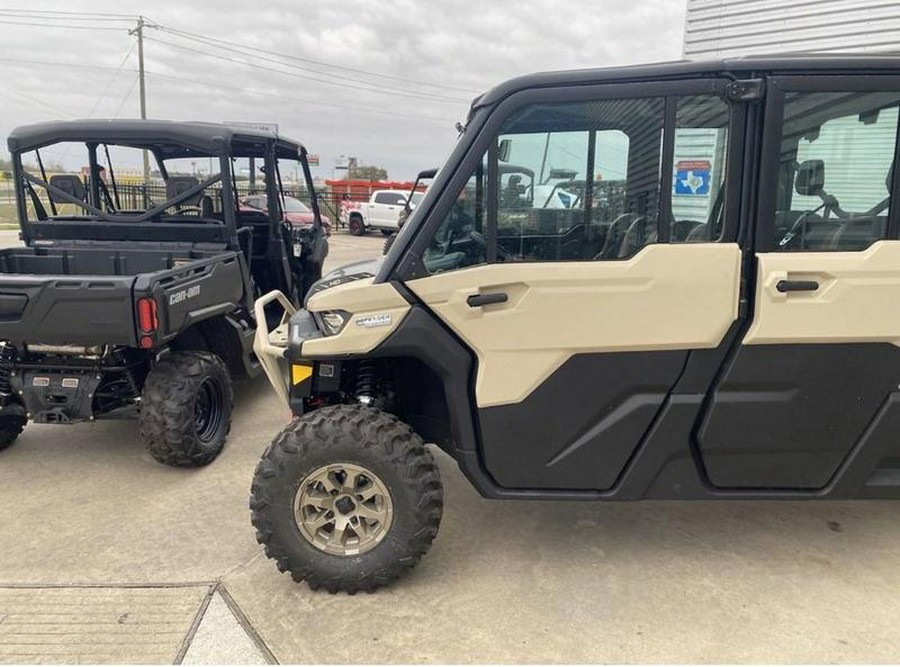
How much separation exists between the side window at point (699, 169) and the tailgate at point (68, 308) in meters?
3.04

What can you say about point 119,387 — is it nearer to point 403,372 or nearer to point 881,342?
point 403,372

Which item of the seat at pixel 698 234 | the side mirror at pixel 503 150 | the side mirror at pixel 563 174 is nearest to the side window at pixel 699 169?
the seat at pixel 698 234

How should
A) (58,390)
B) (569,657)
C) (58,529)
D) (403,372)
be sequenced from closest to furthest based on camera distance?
(569,657) < (403,372) < (58,529) < (58,390)

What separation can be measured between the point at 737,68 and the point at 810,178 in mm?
539

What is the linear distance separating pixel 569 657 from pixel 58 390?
11.1ft

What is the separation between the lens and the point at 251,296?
541cm

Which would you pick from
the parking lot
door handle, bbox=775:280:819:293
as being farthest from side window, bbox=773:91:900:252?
the parking lot

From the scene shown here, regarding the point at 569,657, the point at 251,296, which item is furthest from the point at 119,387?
the point at 569,657

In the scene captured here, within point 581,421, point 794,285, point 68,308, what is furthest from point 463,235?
point 68,308

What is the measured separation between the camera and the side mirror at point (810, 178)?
101 inches

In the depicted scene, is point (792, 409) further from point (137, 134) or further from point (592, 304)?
point (137, 134)

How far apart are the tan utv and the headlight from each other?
0.01 metres

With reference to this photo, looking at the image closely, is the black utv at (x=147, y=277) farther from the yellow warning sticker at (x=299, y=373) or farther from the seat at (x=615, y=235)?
the seat at (x=615, y=235)

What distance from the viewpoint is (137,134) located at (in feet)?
16.2
